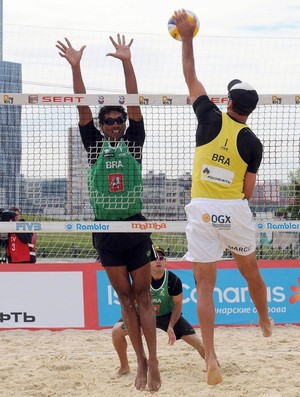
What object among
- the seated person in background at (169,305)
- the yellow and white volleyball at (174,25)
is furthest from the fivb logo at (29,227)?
the yellow and white volleyball at (174,25)

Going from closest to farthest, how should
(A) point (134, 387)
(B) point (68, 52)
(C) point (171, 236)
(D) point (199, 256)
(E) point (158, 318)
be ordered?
(D) point (199, 256)
(A) point (134, 387)
(B) point (68, 52)
(E) point (158, 318)
(C) point (171, 236)

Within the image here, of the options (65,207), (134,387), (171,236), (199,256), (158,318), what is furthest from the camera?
(171,236)

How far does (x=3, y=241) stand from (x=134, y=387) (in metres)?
6.56

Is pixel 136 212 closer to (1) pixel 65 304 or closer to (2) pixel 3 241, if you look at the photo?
(1) pixel 65 304

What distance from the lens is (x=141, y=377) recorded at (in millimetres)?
6414

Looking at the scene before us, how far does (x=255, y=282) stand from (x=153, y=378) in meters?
1.07

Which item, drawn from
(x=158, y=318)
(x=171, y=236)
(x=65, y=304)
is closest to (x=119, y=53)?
(x=158, y=318)

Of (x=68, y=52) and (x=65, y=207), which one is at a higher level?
(x=68, y=52)

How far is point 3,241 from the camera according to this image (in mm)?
12602

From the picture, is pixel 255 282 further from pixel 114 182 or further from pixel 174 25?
pixel 174 25

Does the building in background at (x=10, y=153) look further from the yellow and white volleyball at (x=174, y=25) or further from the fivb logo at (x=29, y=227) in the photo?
the yellow and white volleyball at (x=174, y=25)

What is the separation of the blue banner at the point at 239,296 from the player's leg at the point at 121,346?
8.61ft

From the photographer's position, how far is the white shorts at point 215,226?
19.0ft

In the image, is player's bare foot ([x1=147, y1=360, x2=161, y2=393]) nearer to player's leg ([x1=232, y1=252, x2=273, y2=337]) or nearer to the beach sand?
the beach sand
